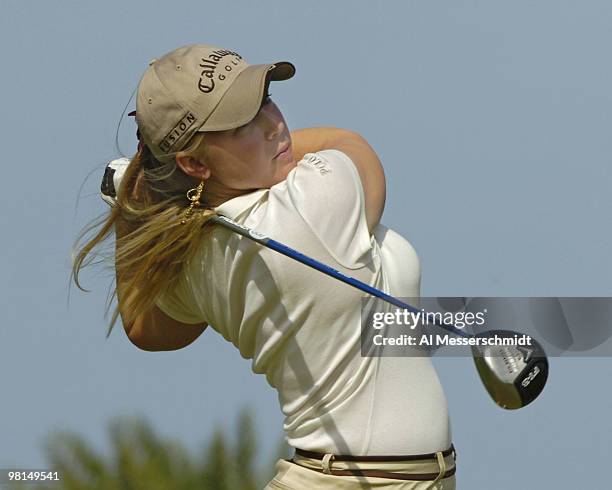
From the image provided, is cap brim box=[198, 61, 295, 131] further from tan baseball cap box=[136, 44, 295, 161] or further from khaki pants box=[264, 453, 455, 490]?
khaki pants box=[264, 453, 455, 490]

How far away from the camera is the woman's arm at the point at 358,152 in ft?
9.09

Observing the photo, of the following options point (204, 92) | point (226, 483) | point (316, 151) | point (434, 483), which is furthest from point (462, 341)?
point (226, 483)

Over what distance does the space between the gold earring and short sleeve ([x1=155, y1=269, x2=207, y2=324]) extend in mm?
131

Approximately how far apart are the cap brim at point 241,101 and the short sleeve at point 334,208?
5.6 inches

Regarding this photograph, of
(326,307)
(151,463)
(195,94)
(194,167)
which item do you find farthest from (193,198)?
(151,463)

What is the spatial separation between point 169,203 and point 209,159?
0.11 metres

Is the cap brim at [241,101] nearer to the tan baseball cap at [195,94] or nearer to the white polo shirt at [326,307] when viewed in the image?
the tan baseball cap at [195,94]

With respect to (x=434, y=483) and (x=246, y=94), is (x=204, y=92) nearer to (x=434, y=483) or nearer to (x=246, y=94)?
(x=246, y=94)

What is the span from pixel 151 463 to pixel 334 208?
2.46m

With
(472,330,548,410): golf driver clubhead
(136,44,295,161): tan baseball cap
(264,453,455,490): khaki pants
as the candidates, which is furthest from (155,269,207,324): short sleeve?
(472,330,548,410): golf driver clubhead

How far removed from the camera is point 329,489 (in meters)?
2.73

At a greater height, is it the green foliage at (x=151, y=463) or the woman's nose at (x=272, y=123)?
the woman's nose at (x=272, y=123)

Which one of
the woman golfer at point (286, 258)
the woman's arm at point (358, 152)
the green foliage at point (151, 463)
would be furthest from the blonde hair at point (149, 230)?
the green foliage at point (151, 463)

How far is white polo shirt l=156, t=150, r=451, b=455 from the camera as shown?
8.84 ft
